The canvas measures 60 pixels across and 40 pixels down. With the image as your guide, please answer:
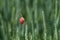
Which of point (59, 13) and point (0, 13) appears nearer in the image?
point (59, 13)

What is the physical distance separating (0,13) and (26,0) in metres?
0.23

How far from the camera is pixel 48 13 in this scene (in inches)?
55.1

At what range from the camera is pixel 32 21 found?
122 cm

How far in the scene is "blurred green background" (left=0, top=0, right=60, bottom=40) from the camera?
113 cm

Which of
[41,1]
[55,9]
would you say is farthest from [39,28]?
[41,1]

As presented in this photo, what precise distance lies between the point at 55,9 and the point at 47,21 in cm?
10

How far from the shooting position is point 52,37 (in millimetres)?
1157

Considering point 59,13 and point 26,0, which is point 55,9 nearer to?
point 59,13

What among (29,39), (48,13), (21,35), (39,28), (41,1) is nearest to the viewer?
(29,39)

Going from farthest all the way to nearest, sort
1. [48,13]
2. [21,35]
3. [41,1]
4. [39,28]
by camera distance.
Result: [41,1], [48,13], [39,28], [21,35]

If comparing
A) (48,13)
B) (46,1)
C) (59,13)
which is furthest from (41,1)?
(59,13)

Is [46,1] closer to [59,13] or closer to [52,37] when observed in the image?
[59,13]

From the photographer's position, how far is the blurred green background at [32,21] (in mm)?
1129

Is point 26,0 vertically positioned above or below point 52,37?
above
